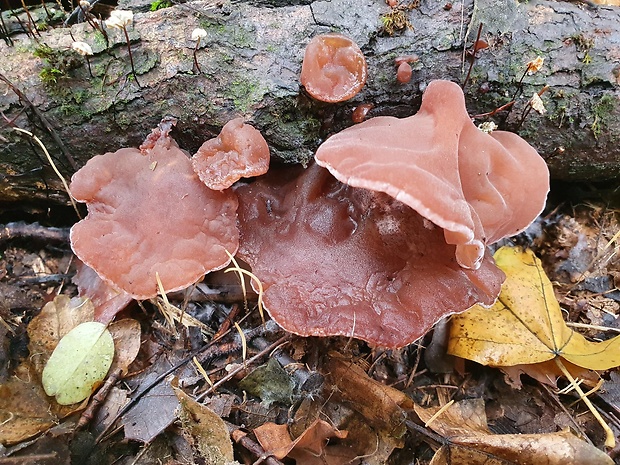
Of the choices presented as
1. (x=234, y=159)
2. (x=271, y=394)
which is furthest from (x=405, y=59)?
(x=271, y=394)

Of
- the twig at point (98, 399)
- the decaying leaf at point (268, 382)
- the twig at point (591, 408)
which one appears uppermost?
the twig at point (98, 399)

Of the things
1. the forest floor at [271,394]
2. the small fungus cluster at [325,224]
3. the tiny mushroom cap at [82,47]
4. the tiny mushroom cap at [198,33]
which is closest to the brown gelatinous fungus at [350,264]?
the small fungus cluster at [325,224]

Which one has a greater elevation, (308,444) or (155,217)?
(155,217)

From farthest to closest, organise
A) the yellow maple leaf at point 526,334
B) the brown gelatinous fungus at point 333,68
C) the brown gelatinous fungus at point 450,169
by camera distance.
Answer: the yellow maple leaf at point 526,334 < the brown gelatinous fungus at point 333,68 < the brown gelatinous fungus at point 450,169

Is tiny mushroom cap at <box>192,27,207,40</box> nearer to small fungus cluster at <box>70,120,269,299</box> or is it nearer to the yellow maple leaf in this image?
small fungus cluster at <box>70,120,269,299</box>

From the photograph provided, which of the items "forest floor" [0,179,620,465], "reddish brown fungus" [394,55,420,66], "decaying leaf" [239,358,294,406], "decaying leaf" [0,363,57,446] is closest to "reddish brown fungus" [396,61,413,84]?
"reddish brown fungus" [394,55,420,66]

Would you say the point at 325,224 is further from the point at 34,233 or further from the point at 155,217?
the point at 34,233

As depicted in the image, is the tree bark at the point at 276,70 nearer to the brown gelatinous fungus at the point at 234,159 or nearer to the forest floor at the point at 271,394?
the brown gelatinous fungus at the point at 234,159
